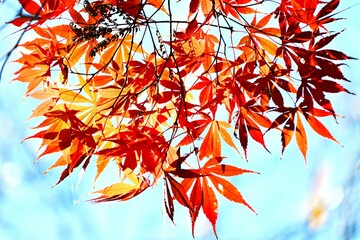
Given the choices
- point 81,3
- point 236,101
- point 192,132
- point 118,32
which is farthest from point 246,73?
point 81,3

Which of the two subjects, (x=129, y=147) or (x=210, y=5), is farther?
(x=210, y=5)

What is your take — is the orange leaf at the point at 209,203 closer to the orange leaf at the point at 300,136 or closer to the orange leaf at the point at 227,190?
the orange leaf at the point at 227,190

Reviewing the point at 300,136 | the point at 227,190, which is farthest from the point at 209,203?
the point at 300,136

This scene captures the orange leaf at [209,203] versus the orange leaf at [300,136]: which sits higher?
the orange leaf at [300,136]

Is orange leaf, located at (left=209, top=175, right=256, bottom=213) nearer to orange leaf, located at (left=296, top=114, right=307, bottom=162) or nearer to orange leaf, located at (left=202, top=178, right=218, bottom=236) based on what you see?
orange leaf, located at (left=202, top=178, right=218, bottom=236)

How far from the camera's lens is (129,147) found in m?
1.02

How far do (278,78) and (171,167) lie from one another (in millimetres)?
295

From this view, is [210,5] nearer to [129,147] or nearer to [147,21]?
[147,21]

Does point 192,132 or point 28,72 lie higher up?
point 28,72

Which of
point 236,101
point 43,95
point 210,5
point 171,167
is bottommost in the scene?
point 171,167

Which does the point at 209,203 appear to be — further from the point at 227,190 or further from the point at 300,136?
the point at 300,136

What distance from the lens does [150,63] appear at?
1151 millimetres

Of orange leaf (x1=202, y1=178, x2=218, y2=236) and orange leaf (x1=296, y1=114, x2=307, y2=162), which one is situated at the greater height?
orange leaf (x1=296, y1=114, x2=307, y2=162)

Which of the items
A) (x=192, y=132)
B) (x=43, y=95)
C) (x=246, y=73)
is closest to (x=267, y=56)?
(x=246, y=73)
